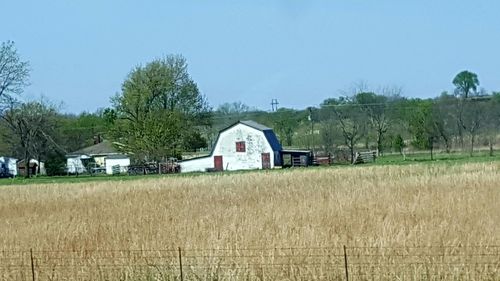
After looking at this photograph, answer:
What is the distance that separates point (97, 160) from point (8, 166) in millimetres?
10462

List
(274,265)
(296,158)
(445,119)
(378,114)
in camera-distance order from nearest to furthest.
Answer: (274,265) → (296,158) → (445,119) → (378,114)

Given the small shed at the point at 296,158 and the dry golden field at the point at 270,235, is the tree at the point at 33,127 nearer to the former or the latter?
the small shed at the point at 296,158

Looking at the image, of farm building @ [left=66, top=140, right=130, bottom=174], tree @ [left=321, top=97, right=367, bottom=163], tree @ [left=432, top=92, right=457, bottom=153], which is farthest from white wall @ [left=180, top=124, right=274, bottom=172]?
tree @ [left=432, top=92, right=457, bottom=153]

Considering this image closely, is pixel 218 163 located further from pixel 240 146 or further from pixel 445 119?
pixel 445 119

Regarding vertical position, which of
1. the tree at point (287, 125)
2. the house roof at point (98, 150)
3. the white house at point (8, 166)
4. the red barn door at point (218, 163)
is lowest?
the red barn door at point (218, 163)

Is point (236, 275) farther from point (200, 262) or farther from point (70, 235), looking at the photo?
point (70, 235)

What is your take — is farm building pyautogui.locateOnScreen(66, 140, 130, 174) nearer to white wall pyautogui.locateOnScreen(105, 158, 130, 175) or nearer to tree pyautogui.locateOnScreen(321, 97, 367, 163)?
white wall pyautogui.locateOnScreen(105, 158, 130, 175)

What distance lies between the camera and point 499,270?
10.7 metres

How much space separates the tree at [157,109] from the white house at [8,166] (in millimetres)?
17658

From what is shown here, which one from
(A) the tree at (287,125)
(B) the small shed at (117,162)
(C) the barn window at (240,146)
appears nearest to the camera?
(C) the barn window at (240,146)

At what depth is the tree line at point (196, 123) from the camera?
7450 cm

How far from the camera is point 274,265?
38.2 ft

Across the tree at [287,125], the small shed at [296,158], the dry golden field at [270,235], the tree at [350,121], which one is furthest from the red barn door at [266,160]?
the dry golden field at [270,235]

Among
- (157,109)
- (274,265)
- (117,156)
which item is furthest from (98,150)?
(274,265)
